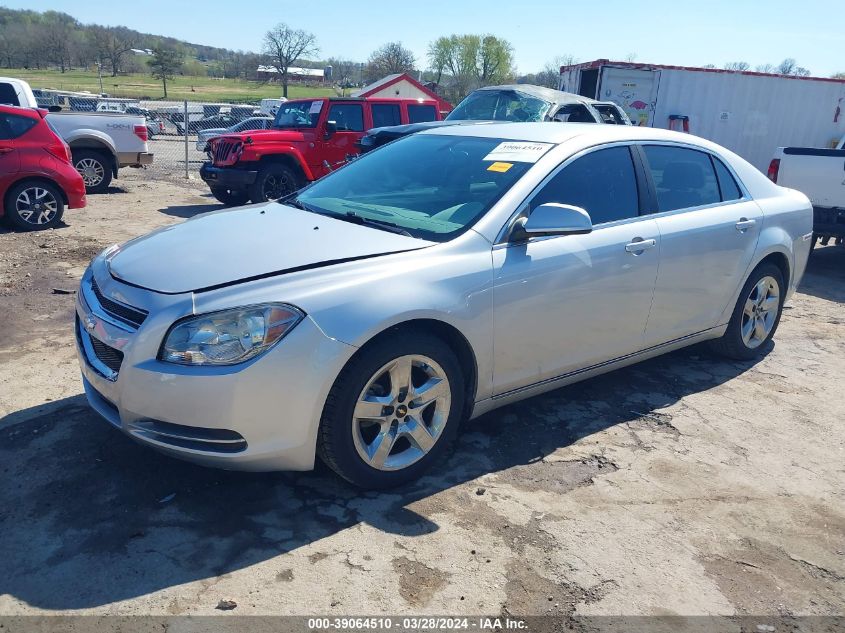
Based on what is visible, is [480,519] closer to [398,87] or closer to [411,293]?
[411,293]

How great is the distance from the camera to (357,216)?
3.69 meters

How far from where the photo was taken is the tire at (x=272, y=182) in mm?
11133

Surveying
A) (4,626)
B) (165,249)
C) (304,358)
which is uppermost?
(165,249)

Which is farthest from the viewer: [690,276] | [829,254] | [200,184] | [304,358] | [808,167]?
[200,184]

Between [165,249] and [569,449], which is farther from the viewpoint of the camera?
[569,449]

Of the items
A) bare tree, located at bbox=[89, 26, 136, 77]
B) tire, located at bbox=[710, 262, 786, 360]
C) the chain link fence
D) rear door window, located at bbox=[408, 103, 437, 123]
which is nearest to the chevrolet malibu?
tire, located at bbox=[710, 262, 786, 360]

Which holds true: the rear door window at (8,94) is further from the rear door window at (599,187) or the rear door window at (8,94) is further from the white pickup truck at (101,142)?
the rear door window at (599,187)

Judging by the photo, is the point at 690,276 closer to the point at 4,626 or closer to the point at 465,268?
the point at 465,268

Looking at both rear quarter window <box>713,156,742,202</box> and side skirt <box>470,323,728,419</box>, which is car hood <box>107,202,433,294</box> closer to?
side skirt <box>470,323,728,419</box>

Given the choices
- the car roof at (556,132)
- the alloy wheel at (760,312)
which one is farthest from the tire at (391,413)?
the alloy wheel at (760,312)

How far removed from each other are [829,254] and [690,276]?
747 cm

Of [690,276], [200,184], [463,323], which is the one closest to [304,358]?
[463,323]

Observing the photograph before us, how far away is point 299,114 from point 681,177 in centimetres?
892

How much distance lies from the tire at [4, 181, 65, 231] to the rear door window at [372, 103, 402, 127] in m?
5.36
